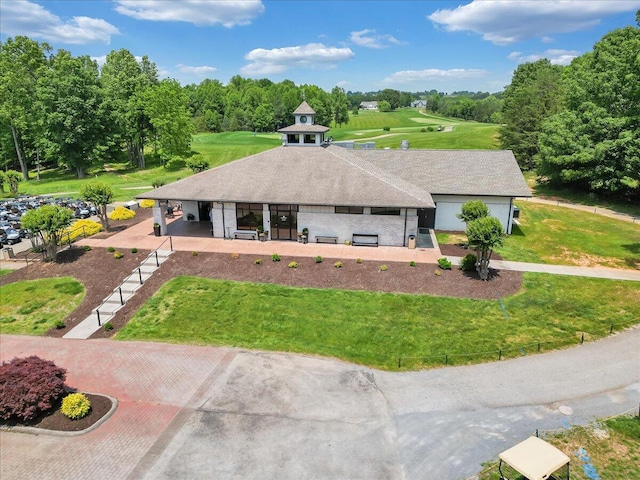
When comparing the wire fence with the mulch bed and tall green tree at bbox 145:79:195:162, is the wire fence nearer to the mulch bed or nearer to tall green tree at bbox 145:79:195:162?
the mulch bed

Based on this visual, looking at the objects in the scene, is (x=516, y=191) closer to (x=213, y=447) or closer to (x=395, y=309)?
(x=395, y=309)

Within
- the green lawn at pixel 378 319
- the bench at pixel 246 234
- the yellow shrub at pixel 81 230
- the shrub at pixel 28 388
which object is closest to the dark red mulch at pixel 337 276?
the green lawn at pixel 378 319

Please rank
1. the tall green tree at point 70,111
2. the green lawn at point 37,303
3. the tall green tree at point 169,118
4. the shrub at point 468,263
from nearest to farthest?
the green lawn at point 37,303
the shrub at point 468,263
the tall green tree at point 70,111
the tall green tree at point 169,118

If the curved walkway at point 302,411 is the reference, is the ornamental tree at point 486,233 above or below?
above

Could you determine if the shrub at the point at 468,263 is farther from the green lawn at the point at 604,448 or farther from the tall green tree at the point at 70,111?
the tall green tree at the point at 70,111

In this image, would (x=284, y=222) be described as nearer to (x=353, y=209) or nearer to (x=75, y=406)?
(x=353, y=209)

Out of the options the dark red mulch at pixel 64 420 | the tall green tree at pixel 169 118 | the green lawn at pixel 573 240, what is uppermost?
the tall green tree at pixel 169 118
